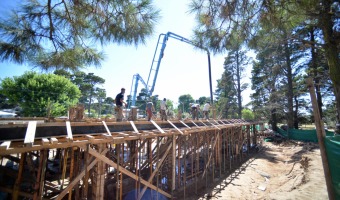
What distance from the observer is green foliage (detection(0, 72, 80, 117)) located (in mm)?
18297

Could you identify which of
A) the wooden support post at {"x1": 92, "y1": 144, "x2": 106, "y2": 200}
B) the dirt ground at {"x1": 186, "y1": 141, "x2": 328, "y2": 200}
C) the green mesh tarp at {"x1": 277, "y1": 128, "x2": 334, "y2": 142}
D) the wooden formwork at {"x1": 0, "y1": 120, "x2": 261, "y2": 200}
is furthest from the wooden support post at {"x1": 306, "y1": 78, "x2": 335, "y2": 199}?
the green mesh tarp at {"x1": 277, "y1": 128, "x2": 334, "y2": 142}

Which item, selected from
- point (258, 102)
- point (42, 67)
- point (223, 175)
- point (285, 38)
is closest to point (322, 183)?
point (223, 175)

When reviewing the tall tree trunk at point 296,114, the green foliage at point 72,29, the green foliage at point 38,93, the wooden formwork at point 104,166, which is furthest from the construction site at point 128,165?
the green foliage at point 38,93

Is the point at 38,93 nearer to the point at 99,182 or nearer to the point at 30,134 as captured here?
the point at 99,182

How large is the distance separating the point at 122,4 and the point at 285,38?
5.04 meters

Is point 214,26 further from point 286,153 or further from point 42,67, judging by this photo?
point 286,153

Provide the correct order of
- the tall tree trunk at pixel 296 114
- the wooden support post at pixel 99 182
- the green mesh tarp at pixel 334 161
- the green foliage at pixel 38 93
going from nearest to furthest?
the green mesh tarp at pixel 334 161
the wooden support post at pixel 99 182
the green foliage at pixel 38 93
the tall tree trunk at pixel 296 114

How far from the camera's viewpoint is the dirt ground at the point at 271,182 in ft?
22.3

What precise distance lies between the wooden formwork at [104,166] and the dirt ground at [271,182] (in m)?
0.87

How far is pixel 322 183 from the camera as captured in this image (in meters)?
7.19

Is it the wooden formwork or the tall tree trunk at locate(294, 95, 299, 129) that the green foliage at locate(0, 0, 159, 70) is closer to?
the wooden formwork

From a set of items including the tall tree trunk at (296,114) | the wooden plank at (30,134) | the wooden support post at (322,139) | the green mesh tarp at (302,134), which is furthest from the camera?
the tall tree trunk at (296,114)

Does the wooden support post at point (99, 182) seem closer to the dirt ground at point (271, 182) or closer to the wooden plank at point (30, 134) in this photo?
the wooden plank at point (30, 134)

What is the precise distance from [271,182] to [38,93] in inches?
855
